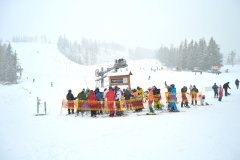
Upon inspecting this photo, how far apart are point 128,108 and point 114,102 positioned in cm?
189

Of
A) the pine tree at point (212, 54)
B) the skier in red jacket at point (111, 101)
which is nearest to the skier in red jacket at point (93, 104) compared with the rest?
the skier in red jacket at point (111, 101)

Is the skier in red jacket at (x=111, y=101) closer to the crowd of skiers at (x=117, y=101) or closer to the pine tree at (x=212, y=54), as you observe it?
the crowd of skiers at (x=117, y=101)

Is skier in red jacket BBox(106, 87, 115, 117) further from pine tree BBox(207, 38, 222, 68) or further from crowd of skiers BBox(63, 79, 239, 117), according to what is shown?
pine tree BBox(207, 38, 222, 68)

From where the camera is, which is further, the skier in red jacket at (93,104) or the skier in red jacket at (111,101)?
the skier in red jacket at (93,104)

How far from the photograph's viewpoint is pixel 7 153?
1012 cm

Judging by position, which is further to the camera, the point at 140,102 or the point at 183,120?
the point at 140,102

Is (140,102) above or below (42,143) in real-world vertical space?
above

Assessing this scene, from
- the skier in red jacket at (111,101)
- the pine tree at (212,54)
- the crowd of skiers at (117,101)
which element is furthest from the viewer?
the pine tree at (212,54)

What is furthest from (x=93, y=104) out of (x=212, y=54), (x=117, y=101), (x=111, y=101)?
(x=212, y=54)

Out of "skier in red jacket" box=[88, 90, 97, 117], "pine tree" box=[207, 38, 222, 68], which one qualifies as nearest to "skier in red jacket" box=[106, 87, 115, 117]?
"skier in red jacket" box=[88, 90, 97, 117]

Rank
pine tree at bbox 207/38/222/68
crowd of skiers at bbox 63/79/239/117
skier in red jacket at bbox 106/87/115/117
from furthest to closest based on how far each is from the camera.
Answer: pine tree at bbox 207/38/222/68 → crowd of skiers at bbox 63/79/239/117 → skier in red jacket at bbox 106/87/115/117

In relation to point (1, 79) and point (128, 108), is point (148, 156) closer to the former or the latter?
point (128, 108)

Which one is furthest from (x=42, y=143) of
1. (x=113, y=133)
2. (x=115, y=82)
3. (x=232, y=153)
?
(x=115, y=82)

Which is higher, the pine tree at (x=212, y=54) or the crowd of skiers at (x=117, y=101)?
the pine tree at (x=212, y=54)
